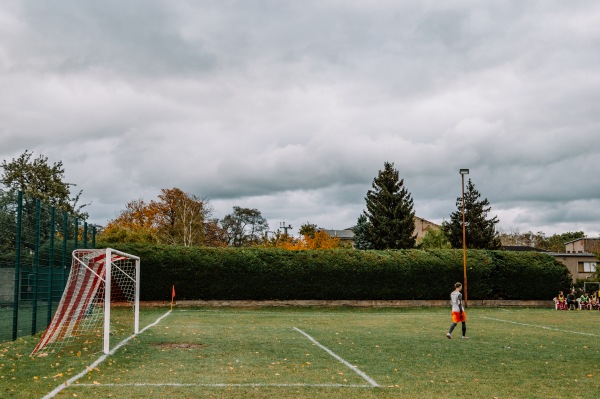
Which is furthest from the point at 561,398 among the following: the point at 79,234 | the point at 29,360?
the point at 79,234

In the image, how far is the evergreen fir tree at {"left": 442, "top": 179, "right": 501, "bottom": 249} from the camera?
7244 centimetres

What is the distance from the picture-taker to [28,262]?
17.2 metres

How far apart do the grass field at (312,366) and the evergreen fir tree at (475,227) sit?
53581 millimetres

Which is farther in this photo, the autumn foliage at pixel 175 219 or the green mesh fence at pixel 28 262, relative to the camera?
the autumn foliage at pixel 175 219

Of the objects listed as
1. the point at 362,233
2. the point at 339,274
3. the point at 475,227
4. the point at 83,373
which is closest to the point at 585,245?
the point at 475,227

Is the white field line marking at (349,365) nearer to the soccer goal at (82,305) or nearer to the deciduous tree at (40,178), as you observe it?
the soccer goal at (82,305)

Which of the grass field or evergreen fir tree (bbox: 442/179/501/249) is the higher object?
evergreen fir tree (bbox: 442/179/501/249)

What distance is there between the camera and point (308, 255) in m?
37.5

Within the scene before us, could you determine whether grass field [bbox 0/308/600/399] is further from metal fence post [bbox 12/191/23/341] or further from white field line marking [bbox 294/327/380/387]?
metal fence post [bbox 12/191/23/341]

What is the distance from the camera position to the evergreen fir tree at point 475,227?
72.4 metres

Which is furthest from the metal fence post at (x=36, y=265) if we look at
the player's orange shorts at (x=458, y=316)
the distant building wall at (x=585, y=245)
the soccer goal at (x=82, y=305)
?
the distant building wall at (x=585, y=245)

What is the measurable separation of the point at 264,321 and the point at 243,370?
47.3 feet

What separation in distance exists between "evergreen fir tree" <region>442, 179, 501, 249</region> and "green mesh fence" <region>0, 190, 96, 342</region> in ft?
192

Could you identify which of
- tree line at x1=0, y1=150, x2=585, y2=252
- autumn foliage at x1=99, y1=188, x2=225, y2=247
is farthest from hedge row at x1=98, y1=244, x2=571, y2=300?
autumn foliage at x1=99, y1=188, x2=225, y2=247
